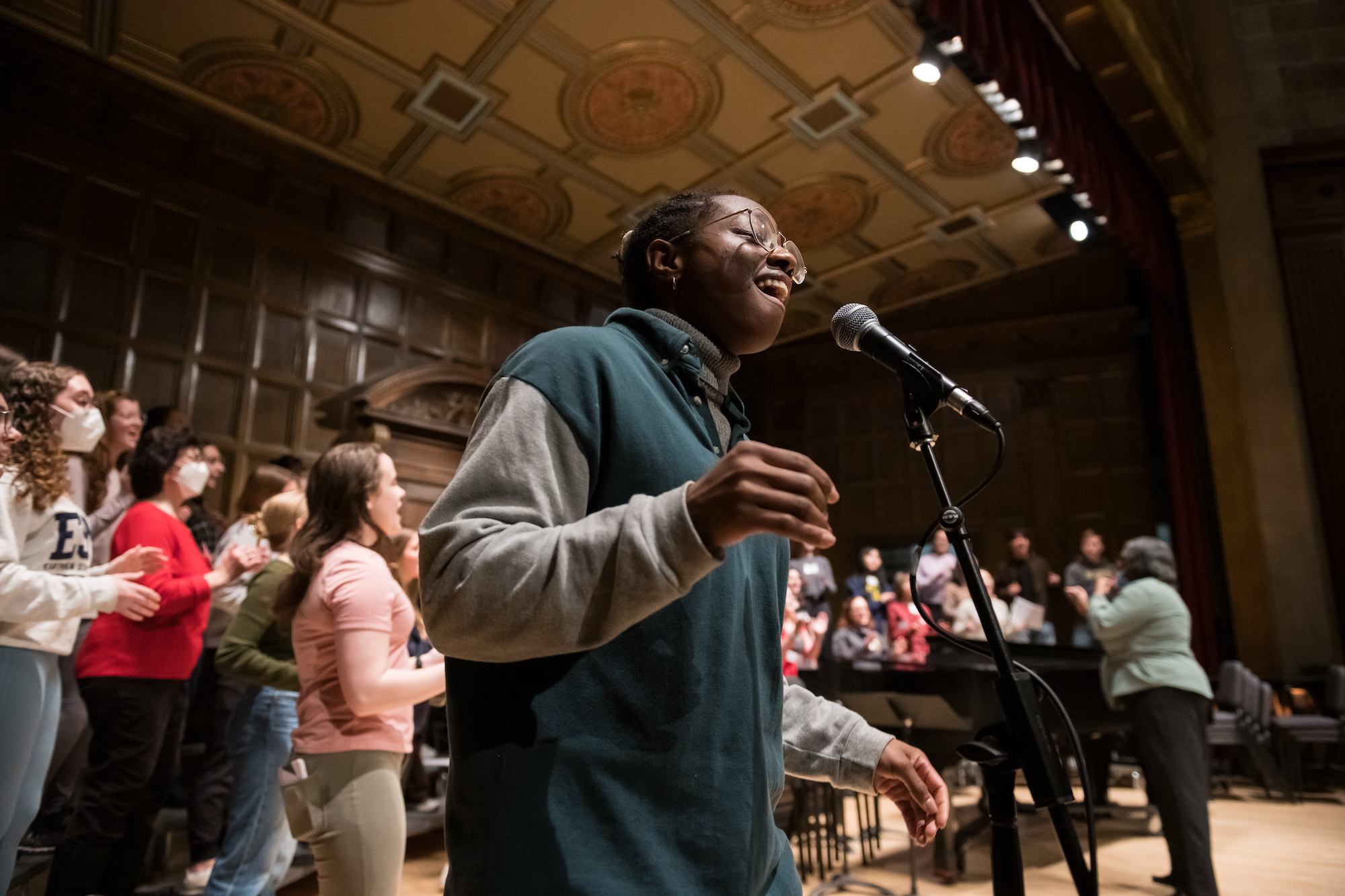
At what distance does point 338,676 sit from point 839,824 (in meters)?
3.87

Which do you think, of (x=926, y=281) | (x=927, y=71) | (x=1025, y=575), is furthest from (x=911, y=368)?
(x=926, y=281)

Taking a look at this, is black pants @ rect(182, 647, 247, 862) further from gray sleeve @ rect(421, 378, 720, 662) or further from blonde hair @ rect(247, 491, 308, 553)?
gray sleeve @ rect(421, 378, 720, 662)

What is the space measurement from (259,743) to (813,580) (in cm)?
568

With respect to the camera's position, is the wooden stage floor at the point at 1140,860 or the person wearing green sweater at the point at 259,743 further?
the wooden stage floor at the point at 1140,860

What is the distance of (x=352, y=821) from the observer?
1.87 metres

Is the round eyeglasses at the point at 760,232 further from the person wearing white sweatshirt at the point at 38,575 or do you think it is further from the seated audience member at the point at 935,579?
the seated audience member at the point at 935,579

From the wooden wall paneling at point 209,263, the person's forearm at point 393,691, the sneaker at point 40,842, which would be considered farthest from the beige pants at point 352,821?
the wooden wall paneling at point 209,263

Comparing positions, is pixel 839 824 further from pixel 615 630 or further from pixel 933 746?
pixel 615 630

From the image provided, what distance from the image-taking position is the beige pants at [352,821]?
1.83m

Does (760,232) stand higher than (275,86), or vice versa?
(275,86)

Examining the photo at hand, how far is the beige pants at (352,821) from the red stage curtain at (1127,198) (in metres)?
4.81

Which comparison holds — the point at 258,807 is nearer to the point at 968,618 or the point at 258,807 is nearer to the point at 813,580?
the point at 968,618

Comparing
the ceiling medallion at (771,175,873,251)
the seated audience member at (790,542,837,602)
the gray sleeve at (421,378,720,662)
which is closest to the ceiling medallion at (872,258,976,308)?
the ceiling medallion at (771,175,873,251)

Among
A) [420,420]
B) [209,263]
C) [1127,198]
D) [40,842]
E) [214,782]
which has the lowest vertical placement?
[40,842]
